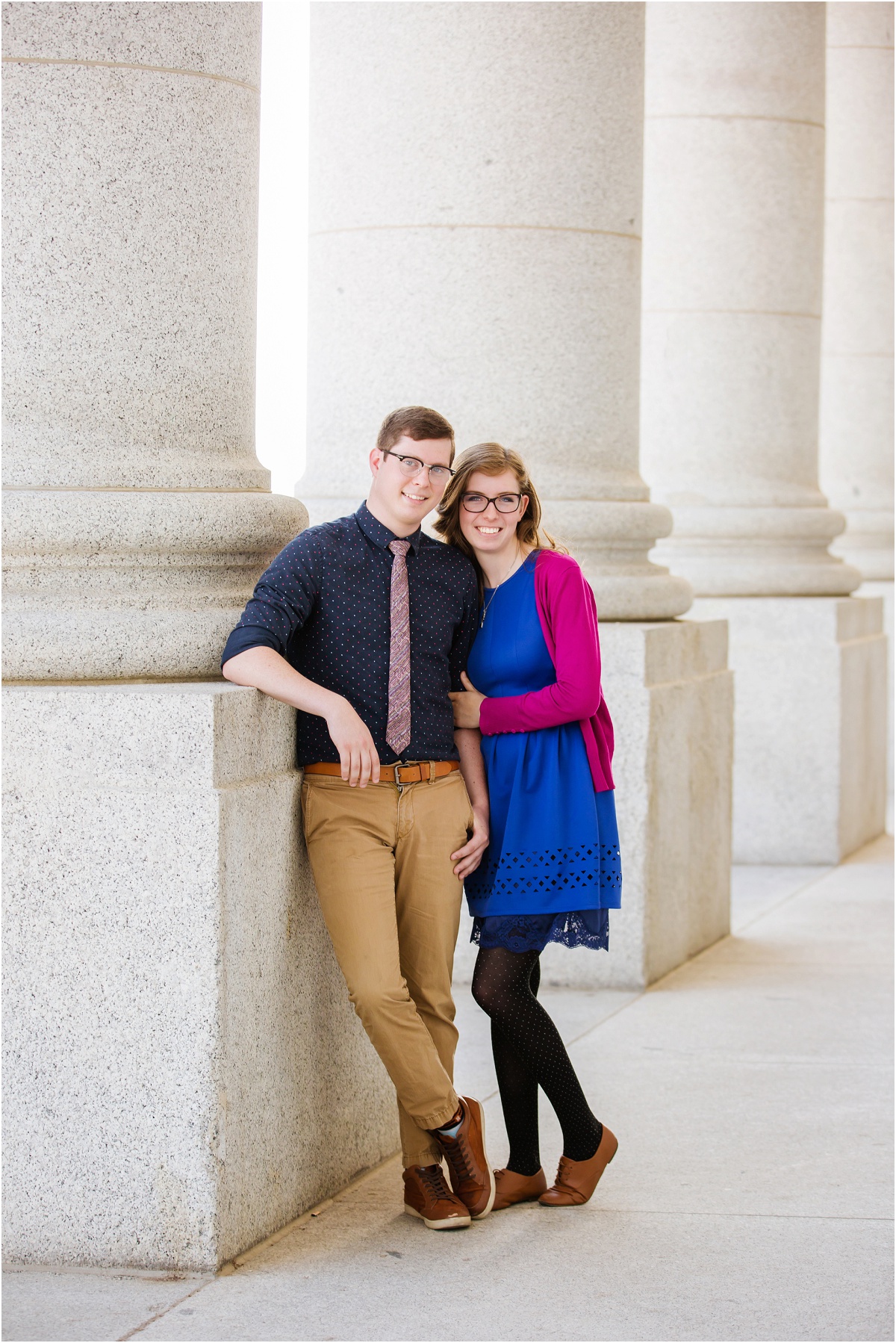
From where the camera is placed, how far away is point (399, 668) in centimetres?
480

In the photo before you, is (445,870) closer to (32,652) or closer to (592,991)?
(32,652)

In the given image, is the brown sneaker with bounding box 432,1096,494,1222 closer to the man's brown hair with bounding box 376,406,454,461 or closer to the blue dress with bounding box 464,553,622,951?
the blue dress with bounding box 464,553,622,951

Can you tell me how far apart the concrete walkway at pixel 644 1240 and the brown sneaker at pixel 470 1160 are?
78mm

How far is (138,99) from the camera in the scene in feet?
15.4

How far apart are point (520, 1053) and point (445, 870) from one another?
53cm

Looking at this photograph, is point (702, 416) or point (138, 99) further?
point (702, 416)

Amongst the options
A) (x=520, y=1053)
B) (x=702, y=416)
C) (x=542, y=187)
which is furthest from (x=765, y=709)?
(x=520, y=1053)

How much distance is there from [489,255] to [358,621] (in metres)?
3.18

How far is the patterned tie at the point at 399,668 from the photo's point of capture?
479cm

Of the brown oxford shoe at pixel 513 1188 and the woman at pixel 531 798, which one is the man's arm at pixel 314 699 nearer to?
the woman at pixel 531 798

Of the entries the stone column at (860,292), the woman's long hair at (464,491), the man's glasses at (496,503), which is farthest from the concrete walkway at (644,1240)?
the stone column at (860,292)

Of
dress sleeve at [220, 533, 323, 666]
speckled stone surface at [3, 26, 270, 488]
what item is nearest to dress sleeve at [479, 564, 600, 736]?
dress sleeve at [220, 533, 323, 666]

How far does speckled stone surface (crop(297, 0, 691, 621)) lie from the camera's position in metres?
7.51

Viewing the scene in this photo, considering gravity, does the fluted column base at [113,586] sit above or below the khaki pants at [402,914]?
above
